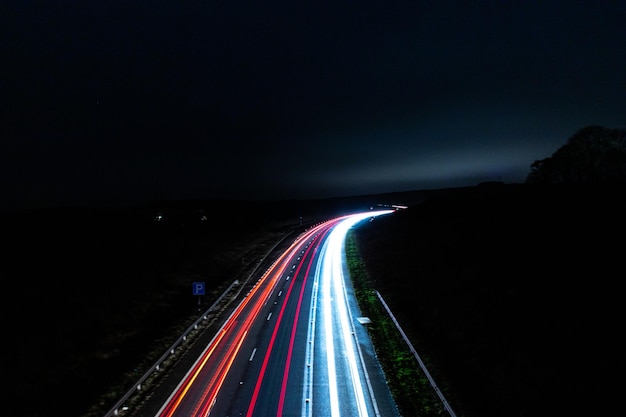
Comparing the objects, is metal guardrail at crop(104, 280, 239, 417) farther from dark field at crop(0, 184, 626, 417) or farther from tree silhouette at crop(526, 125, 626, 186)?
tree silhouette at crop(526, 125, 626, 186)

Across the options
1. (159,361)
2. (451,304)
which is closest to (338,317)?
(451,304)

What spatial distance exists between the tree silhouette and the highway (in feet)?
155

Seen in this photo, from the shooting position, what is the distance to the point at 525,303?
26.7m

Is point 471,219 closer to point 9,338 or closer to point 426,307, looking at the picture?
point 426,307

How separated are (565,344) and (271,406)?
52.7 ft

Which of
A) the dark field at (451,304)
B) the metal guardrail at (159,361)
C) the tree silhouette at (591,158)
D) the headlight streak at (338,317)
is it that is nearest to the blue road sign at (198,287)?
the metal guardrail at (159,361)

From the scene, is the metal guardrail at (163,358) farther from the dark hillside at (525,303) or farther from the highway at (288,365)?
the dark hillside at (525,303)

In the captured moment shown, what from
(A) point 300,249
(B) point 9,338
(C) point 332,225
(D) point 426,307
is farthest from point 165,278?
(C) point 332,225

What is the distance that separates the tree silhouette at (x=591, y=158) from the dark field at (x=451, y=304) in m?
15.1

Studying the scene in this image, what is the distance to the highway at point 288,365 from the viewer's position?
1992 centimetres

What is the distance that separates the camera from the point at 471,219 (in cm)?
5478

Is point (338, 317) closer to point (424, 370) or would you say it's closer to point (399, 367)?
point (399, 367)

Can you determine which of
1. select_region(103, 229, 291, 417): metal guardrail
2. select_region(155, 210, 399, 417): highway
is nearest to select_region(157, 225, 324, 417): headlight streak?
select_region(155, 210, 399, 417): highway

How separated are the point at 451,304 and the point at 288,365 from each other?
15.3 metres
